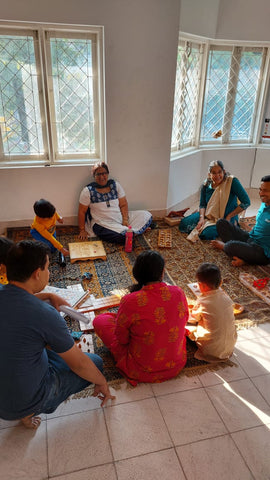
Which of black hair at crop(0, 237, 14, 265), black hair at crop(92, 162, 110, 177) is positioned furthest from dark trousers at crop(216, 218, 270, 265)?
black hair at crop(0, 237, 14, 265)

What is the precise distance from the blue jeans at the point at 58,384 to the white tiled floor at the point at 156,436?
18cm

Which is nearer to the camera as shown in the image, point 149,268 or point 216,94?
point 149,268

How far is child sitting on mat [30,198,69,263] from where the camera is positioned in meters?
3.02

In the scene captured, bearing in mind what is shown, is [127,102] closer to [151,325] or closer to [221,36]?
[221,36]

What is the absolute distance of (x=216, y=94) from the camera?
15.2ft

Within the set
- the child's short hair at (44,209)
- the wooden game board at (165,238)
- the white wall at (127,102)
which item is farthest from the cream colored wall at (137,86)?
the child's short hair at (44,209)

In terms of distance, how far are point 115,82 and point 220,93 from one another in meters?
1.80

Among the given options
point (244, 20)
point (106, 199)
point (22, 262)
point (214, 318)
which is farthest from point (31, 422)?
point (244, 20)

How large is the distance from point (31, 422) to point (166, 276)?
1.76 m

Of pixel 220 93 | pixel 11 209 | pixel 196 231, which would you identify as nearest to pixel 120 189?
pixel 196 231

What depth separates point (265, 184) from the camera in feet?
10.1

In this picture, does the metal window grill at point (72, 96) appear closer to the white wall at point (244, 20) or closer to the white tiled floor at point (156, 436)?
the white wall at point (244, 20)

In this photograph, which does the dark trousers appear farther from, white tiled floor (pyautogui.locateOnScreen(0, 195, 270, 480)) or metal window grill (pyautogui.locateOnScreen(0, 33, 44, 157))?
metal window grill (pyautogui.locateOnScreen(0, 33, 44, 157))

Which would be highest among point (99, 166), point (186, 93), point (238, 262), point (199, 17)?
point (199, 17)
